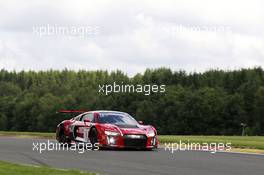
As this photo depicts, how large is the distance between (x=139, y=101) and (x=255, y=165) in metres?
98.6

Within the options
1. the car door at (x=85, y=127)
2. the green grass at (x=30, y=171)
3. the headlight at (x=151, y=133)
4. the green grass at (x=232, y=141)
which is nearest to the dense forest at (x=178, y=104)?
the green grass at (x=232, y=141)

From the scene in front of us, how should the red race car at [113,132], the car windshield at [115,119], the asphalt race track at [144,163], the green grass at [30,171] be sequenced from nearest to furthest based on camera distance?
the green grass at [30,171] → the asphalt race track at [144,163] → the red race car at [113,132] → the car windshield at [115,119]

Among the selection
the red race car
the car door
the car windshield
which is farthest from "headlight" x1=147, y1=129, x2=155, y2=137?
the car door

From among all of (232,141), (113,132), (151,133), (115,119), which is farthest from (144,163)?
(232,141)

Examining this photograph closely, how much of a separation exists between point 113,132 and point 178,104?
89389 millimetres

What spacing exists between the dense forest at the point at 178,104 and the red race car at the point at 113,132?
265 feet

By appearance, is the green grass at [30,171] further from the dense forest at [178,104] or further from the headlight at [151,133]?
the dense forest at [178,104]

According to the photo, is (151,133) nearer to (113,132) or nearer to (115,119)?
(113,132)

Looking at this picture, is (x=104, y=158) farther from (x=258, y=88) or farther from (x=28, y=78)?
(x=28, y=78)

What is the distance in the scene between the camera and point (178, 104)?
107 metres

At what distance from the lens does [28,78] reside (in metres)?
166

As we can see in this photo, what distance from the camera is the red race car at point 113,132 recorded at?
59.7 feet

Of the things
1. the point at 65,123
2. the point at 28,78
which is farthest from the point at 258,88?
the point at 65,123

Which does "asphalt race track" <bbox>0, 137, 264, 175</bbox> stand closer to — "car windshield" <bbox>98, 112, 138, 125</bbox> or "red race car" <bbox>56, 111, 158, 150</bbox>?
"red race car" <bbox>56, 111, 158, 150</bbox>
